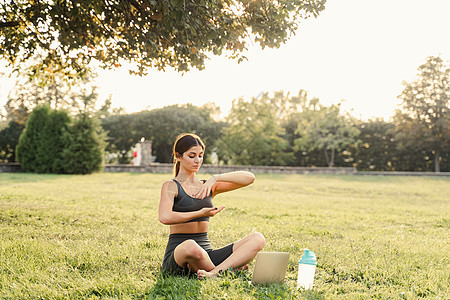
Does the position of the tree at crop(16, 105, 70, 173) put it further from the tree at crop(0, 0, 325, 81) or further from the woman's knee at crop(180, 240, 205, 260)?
the woman's knee at crop(180, 240, 205, 260)

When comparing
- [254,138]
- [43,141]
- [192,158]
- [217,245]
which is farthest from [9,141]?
[192,158]

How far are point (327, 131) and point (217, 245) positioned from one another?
21.1 metres

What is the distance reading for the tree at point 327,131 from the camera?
24672 mm

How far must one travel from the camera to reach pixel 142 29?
236 inches

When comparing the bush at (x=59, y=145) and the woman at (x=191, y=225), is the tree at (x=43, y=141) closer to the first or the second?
the bush at (x=59, y=145)

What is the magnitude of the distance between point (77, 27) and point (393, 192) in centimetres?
1144

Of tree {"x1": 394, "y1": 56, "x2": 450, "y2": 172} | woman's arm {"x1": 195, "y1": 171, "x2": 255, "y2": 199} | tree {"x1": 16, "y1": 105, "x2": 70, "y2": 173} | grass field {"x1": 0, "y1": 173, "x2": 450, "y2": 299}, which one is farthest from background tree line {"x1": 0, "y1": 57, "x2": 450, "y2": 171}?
woman's arm {"x1": 195, "y1": 171, "x2": 255, "y2": 199}

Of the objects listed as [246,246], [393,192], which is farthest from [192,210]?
[393,192]

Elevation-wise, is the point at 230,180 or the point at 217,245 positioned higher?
the point at 230,180

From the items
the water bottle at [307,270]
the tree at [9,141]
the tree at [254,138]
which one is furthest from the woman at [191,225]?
the tree at [9,141]

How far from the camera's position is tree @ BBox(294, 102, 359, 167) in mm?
24672

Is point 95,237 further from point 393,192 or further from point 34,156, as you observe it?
point 34,156

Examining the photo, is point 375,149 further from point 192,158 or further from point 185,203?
point 185,203

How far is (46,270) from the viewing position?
11.6ft
